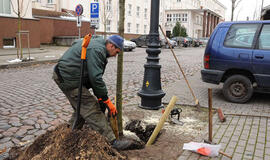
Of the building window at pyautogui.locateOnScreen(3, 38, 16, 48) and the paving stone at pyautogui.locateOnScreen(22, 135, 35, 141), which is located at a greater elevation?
the building window at pyautogui.locateOnScreen(3, 38, 16, 48)

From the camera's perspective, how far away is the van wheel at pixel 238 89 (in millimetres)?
6250

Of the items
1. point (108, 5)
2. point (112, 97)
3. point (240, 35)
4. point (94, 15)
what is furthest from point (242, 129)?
point (108, 5)

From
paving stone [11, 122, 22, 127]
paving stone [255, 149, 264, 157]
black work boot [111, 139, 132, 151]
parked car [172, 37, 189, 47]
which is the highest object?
parked car [172, 37, 189, 47]

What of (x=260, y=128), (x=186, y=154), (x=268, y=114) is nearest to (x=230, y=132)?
(x=260, y=128)

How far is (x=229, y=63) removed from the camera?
20.8 ft

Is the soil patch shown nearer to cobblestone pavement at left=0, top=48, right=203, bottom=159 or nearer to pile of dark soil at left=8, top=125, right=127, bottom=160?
pile of dark soil at left=8, top=125, right=127, bottom=160

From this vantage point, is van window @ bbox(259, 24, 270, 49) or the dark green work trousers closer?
the dark green work trousers

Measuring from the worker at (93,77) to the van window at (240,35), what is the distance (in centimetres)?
397

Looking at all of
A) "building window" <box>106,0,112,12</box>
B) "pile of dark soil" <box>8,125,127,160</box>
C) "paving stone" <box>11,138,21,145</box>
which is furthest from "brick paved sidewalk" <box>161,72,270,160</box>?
"building window" <box>106,0,112,12</box>

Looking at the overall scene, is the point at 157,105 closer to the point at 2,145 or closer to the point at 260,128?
the point at 260,128

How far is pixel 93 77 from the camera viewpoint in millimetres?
3057

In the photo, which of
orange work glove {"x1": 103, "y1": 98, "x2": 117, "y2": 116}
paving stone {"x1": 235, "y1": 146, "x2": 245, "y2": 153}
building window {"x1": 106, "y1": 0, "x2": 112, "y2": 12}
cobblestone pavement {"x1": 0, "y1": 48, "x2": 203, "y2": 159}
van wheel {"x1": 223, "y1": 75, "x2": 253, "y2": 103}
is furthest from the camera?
building window {"x1": 106, "y1": 0, "x2": 112, "y2": 12}

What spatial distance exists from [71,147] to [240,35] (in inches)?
200

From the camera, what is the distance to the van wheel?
6.25m
